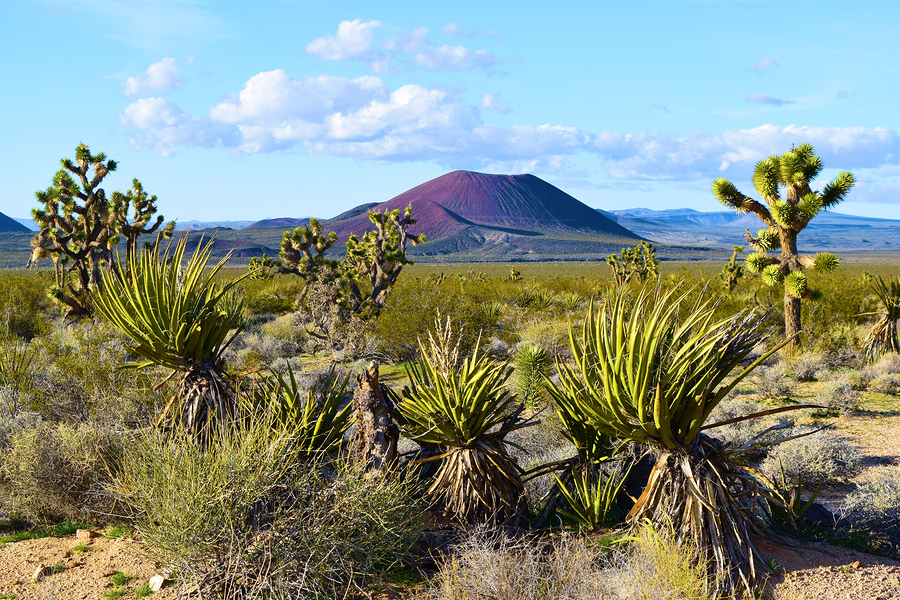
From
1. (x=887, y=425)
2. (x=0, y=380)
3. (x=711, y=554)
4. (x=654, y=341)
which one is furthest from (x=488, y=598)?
(x=887, y=425)

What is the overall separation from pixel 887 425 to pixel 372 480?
896 centimetres

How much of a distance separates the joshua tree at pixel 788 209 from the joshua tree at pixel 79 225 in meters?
15.9

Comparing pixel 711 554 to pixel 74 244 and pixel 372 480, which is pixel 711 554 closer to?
pixel 372 480

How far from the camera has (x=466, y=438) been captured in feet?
Result: 17.0

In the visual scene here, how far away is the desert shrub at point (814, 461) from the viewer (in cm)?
723

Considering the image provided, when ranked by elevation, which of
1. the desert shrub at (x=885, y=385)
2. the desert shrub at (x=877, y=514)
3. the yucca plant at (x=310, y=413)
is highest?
the yucca plant at (x=310, y=413)

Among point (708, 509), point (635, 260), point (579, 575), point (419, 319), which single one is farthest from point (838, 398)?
point (635, 260)

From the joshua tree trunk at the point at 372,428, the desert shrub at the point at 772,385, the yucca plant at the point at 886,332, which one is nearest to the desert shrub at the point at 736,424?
the desert shrub at the point at 772,385

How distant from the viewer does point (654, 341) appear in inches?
170

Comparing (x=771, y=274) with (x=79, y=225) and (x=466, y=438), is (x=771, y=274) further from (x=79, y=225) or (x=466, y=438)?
→ (x=79, y=225)

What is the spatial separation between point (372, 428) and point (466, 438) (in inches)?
30.3

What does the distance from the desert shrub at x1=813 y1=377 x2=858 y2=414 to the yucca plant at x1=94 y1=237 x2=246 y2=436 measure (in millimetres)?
9484

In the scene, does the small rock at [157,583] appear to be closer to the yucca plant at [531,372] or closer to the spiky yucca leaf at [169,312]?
the spiky yucca leaf at [169,312]

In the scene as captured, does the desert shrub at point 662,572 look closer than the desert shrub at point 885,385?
Yes
